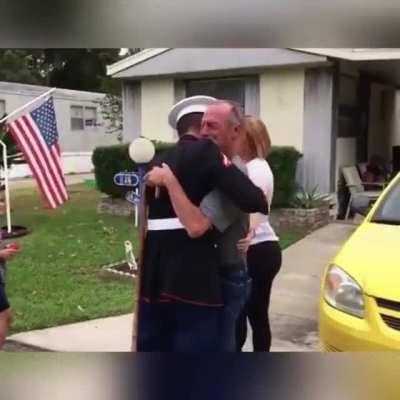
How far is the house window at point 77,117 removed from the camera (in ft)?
36.9

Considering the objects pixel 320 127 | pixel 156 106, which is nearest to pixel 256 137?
pixel 320 127

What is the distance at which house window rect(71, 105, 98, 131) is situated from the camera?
37.2 ft

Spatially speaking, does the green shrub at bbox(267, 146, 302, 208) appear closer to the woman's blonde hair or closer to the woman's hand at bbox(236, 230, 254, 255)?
the woman's blonde hair

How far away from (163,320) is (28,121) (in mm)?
3536

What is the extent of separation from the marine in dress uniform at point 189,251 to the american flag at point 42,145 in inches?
132

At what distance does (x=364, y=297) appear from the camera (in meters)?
2.97

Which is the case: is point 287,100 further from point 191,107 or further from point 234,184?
point 234,184

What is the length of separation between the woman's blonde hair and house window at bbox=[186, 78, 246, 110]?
358cm

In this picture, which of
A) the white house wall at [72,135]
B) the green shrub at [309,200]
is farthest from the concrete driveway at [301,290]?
the white house wall at [72,135]

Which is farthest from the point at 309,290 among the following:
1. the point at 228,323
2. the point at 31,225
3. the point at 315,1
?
the point at 31,225

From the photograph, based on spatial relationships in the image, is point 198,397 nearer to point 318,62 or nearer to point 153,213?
point 153,213

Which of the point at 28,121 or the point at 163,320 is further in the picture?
the point at 28,121

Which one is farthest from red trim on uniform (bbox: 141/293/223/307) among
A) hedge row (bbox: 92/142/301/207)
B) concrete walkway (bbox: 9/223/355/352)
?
hedge row (bbox: 92/142/301/207)

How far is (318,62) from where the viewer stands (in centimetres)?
759
